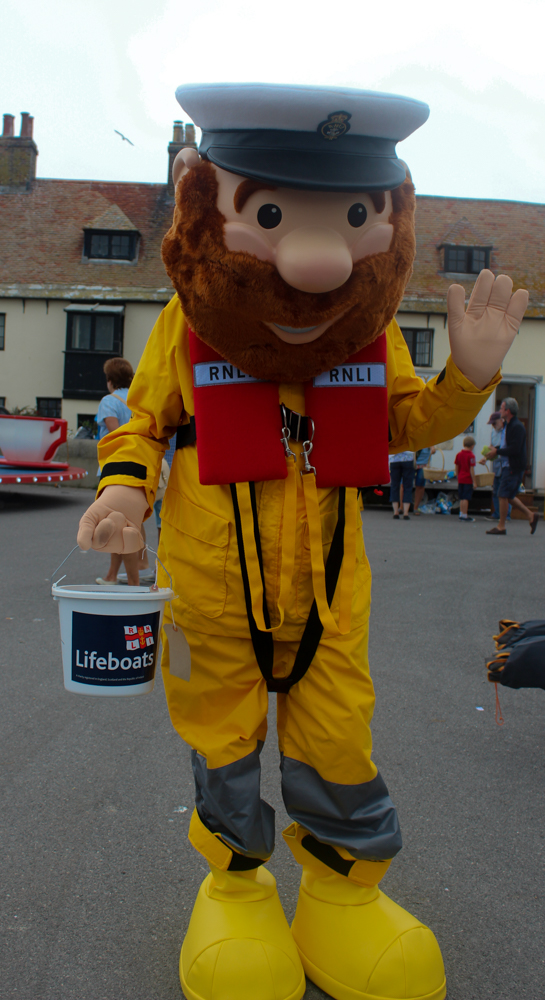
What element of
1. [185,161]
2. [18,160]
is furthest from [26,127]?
[185,161]

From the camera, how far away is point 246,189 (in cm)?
177

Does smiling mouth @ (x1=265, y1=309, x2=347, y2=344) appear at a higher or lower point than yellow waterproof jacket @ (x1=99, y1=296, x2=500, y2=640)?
higher

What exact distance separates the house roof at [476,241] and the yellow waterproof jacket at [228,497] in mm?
20616

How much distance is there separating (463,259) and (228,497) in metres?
23.1

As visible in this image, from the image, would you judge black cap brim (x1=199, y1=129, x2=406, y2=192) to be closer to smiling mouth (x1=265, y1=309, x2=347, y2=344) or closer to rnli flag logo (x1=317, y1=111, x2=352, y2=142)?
rnli flag logo (x1=317, y1=111, x2=352, y2=142)

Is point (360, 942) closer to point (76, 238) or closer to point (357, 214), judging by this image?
point (357, 214)

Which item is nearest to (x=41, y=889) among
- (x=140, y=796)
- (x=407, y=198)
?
(x=140, y=796)

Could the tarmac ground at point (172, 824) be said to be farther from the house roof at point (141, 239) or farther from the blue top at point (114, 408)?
the house roof at point (141, 239)

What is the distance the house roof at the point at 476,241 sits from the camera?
72.8ft

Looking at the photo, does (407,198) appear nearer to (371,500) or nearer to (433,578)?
(433,578)

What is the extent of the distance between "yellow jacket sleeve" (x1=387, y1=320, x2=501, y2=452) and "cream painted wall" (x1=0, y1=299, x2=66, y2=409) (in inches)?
925

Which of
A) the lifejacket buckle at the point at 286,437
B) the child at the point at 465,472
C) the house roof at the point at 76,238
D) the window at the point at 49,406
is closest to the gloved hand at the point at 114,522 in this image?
the lifejacket buckle at the point at 286,437

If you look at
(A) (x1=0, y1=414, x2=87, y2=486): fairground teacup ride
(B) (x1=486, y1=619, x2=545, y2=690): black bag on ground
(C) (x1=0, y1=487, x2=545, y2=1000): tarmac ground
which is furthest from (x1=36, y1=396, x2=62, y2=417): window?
(B) (x1=486, y1=619, x2=545, y2=690): black bag on ground

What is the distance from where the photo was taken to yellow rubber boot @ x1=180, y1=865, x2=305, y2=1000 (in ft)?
5.83
